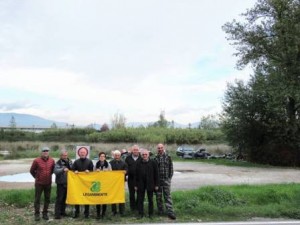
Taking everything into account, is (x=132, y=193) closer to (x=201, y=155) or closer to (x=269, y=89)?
(x=269, y=89)

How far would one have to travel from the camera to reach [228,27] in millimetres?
38969

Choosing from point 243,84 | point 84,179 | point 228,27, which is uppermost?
point 228,27

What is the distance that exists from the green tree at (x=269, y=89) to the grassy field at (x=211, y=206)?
19.0 m

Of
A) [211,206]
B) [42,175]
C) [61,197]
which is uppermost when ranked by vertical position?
[42,175]

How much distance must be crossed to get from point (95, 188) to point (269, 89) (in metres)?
24.7

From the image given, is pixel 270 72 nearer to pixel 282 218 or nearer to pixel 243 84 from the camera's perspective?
pixel 243 84

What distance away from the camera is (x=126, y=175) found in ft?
42.9

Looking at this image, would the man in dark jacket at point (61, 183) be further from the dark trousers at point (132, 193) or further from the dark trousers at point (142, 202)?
the dark trousers at point (142, 202)

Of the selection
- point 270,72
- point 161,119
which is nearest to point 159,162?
point 270,72

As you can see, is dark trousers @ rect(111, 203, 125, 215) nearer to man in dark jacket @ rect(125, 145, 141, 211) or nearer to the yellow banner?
the yellow banner

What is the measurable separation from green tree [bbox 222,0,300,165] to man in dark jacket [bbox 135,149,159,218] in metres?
23.1

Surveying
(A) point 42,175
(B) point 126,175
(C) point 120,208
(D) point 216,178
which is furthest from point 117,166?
(D) point 216,178

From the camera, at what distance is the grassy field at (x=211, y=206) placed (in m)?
12.3

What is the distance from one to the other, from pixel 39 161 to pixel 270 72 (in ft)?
88.4
